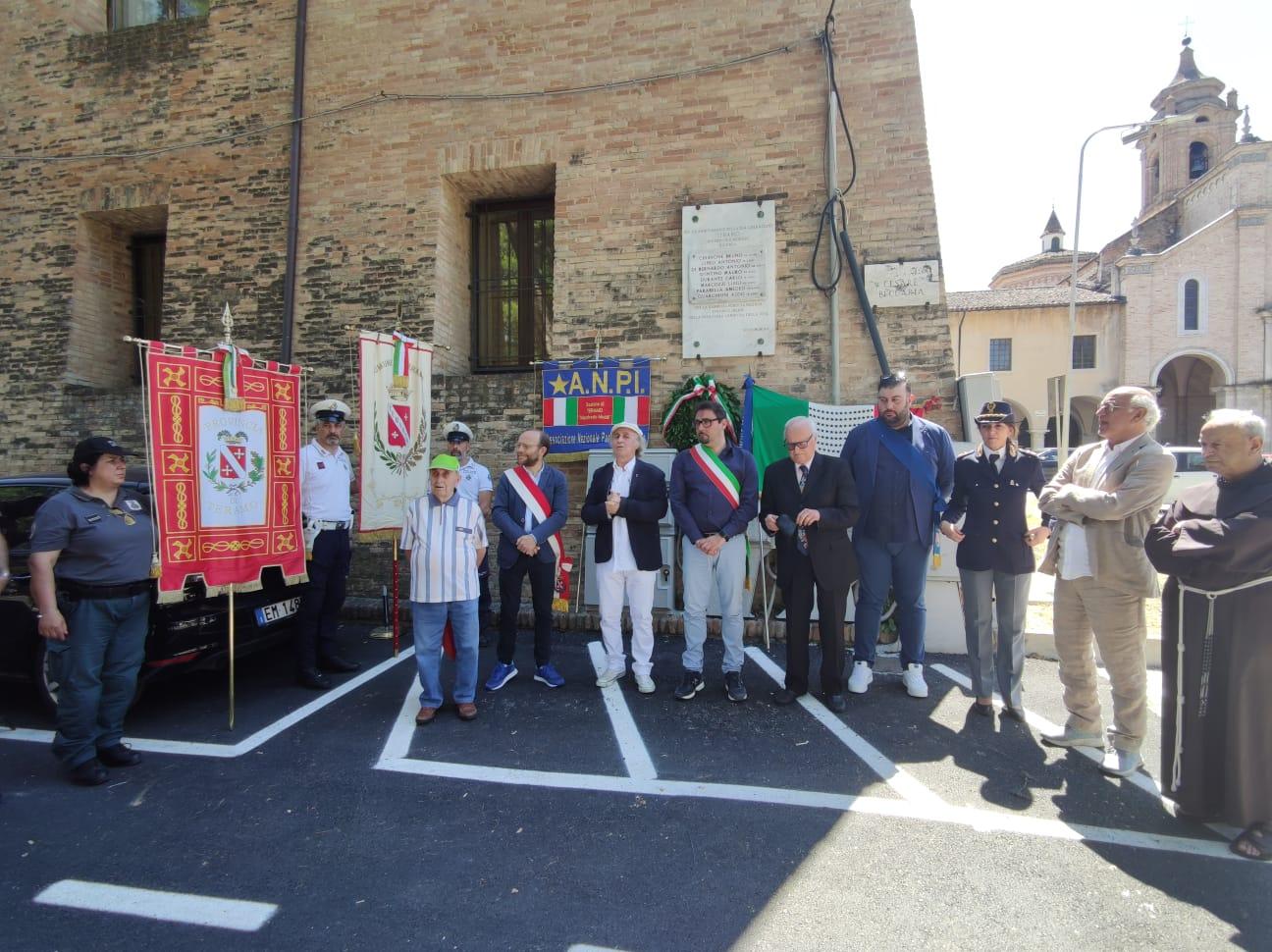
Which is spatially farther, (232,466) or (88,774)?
(232,466)

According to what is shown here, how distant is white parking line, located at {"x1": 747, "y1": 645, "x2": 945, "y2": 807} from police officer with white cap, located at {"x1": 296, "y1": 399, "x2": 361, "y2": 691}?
11.7ft

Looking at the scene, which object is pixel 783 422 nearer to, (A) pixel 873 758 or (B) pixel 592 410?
(B) pixel 592 410

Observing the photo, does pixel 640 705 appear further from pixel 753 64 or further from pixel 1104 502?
pixel 753 64

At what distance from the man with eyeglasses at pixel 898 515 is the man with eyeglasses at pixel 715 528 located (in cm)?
83

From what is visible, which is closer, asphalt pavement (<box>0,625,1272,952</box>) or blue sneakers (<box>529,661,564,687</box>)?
asphalt pavement (<box>0,625,1272,952</box>)

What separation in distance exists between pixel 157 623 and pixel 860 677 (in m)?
4.66

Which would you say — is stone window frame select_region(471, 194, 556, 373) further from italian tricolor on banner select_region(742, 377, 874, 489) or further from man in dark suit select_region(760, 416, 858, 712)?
man in dark suit select_region(760, 416, 858, 712)

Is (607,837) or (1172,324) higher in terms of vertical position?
(1172,324)

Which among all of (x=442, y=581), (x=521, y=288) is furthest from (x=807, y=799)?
(x=521, y=288)

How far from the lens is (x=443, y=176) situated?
7.75 m

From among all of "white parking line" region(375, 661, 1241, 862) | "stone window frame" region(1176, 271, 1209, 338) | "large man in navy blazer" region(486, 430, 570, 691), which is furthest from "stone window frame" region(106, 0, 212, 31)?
"stone window frame" region(1176, 271, 1209, 338)

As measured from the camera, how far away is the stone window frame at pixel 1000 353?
32.0 metres

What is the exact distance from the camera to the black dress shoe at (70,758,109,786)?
141 inches

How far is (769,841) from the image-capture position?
300 centimetres
